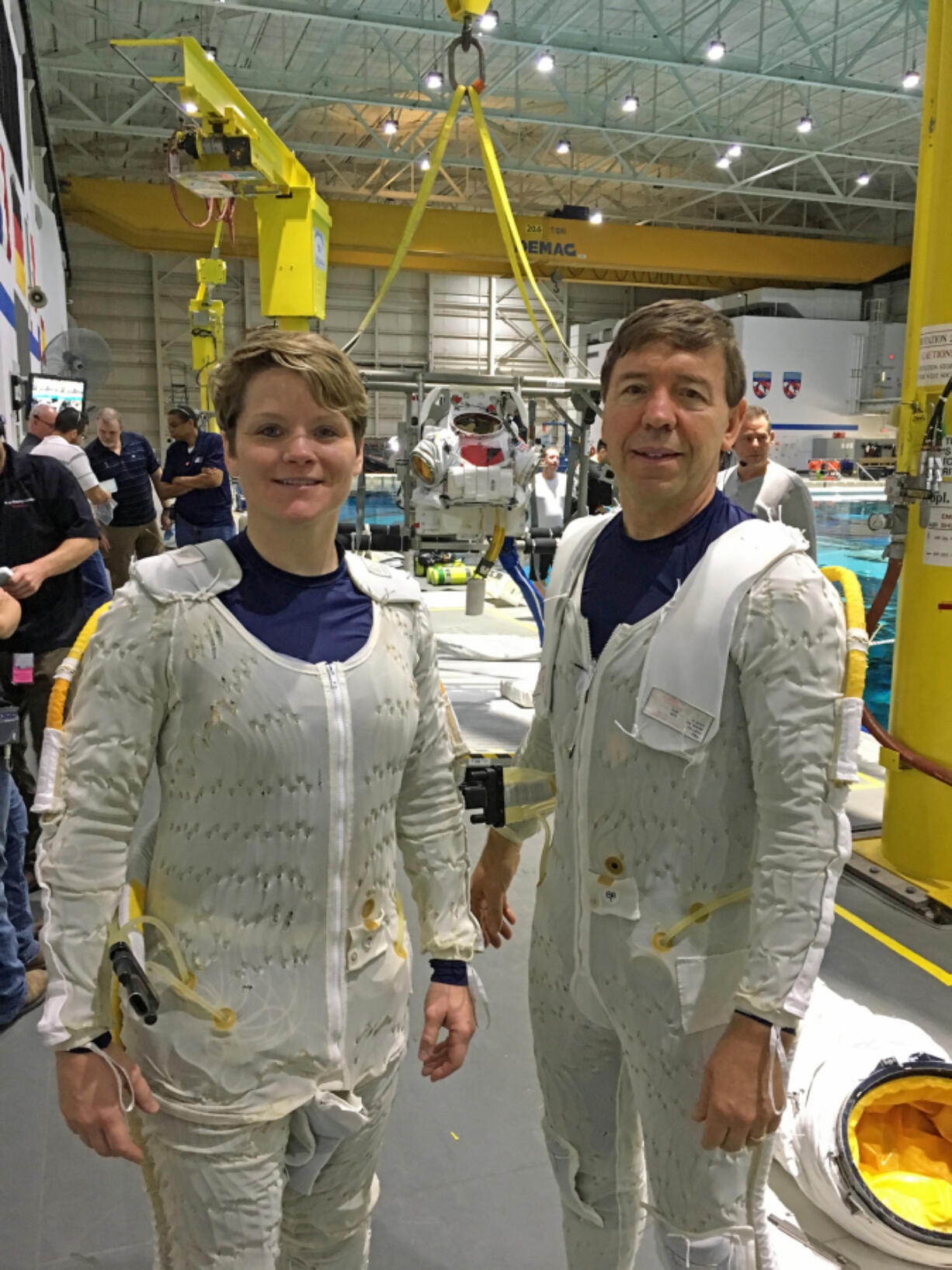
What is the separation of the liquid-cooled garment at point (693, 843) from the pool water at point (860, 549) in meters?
3.42

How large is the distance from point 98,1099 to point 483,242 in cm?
1838

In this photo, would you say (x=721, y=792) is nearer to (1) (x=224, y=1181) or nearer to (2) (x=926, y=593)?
(1) (x=224, y=1181)

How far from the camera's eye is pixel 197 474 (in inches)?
268

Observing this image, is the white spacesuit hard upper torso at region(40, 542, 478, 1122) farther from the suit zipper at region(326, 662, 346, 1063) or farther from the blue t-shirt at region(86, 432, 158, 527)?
the blue t-shirt at region(86, 432, 158, 527)

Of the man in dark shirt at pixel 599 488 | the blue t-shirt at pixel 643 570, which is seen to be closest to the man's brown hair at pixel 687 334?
the blue t-shirt at pixel 643 570

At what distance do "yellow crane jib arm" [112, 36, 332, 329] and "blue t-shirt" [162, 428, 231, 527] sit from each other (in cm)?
117

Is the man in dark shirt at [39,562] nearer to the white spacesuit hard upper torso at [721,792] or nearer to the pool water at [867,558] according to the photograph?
the white spacesuit hard upper torso at [721,792]

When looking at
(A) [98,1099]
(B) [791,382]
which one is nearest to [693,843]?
(A) [98,1099]

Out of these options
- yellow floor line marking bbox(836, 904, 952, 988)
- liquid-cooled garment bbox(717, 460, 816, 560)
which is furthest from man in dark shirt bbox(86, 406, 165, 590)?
yellow floor line marking bbox(836, 904, 952, 988)

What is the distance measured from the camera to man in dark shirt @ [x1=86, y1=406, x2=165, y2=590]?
20.5 ft

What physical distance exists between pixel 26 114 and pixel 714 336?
11.6 meters

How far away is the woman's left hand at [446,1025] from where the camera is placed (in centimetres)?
148

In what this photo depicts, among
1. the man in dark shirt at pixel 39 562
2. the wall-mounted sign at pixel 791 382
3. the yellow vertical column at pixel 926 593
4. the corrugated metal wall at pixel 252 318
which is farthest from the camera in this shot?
the wall-mounted sign at pixel 791 382

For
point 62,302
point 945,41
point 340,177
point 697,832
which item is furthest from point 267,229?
point 340,177
